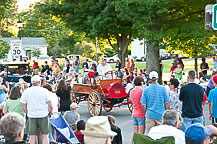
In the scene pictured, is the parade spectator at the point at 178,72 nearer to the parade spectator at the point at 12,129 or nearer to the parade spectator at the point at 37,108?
the parade spectator at the point at 37,108

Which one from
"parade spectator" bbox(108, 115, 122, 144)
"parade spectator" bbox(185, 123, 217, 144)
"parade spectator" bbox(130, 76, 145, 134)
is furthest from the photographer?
"parade spectator" bbox(130, 76, 145, 134)

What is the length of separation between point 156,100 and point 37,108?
2586 mm

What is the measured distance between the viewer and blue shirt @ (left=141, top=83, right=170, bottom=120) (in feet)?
27.1

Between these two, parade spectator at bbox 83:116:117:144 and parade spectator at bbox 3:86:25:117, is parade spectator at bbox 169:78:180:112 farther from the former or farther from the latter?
parade spectator at bbox 83:116:117:144

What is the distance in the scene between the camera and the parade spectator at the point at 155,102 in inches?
325

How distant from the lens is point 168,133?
584 cm

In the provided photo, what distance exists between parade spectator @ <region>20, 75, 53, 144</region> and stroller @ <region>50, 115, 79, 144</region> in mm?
224

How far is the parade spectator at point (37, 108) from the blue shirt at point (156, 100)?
84.9 inches

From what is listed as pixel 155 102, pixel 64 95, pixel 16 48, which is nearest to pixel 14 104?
pixel 64 95

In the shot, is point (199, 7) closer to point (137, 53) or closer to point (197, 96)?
point (197, 96)

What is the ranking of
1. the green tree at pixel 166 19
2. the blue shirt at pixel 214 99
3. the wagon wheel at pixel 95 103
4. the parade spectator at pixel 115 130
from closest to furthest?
the parade spectator at pixel 115 130 < the blue shirt at pixel 214 99 < the wagon wheel at pixel 95 103 < the green tree at pixel 166 19

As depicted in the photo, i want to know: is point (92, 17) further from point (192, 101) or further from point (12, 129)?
point (12, 129)

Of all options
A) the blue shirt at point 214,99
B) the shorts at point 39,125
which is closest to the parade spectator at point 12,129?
the shorts at point 39,125

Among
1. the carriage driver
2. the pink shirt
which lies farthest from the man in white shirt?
the carriage driver
